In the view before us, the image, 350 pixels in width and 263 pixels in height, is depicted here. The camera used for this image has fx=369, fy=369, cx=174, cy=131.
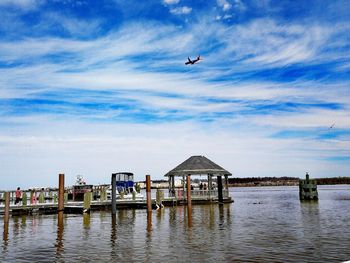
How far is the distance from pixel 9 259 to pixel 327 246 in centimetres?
1177

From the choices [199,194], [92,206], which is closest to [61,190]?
[92,206]

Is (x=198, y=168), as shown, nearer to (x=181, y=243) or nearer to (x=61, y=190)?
(x=61, y=190)

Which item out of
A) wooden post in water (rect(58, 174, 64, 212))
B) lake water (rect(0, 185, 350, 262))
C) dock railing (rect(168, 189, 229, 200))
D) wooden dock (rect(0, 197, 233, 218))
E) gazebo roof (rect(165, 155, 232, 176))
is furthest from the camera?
gazebo roof (rect(165, 155, 232, 176))

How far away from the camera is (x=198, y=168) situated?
131 feet

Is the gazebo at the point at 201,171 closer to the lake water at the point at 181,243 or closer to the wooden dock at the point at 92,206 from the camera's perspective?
the wooden dock at the point at 92,206

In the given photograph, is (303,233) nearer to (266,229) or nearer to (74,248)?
(266,229)

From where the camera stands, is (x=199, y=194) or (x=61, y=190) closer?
(x=61, y=190)

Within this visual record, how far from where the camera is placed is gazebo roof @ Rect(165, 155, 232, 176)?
39625 mm

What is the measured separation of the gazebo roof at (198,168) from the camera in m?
39.6

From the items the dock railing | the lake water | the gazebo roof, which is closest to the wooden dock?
the dock railing

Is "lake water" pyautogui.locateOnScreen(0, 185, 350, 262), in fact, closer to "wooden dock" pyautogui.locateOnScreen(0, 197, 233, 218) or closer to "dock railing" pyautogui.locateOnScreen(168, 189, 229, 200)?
"wooden dock" pyautogui.locateOnScreen(0, 197, 233, 218)

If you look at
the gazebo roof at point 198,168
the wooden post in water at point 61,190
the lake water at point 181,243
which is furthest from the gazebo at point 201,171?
the lake water at point 181,243

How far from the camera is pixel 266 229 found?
19.8 meters

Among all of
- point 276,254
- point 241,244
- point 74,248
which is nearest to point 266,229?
point 241,244
